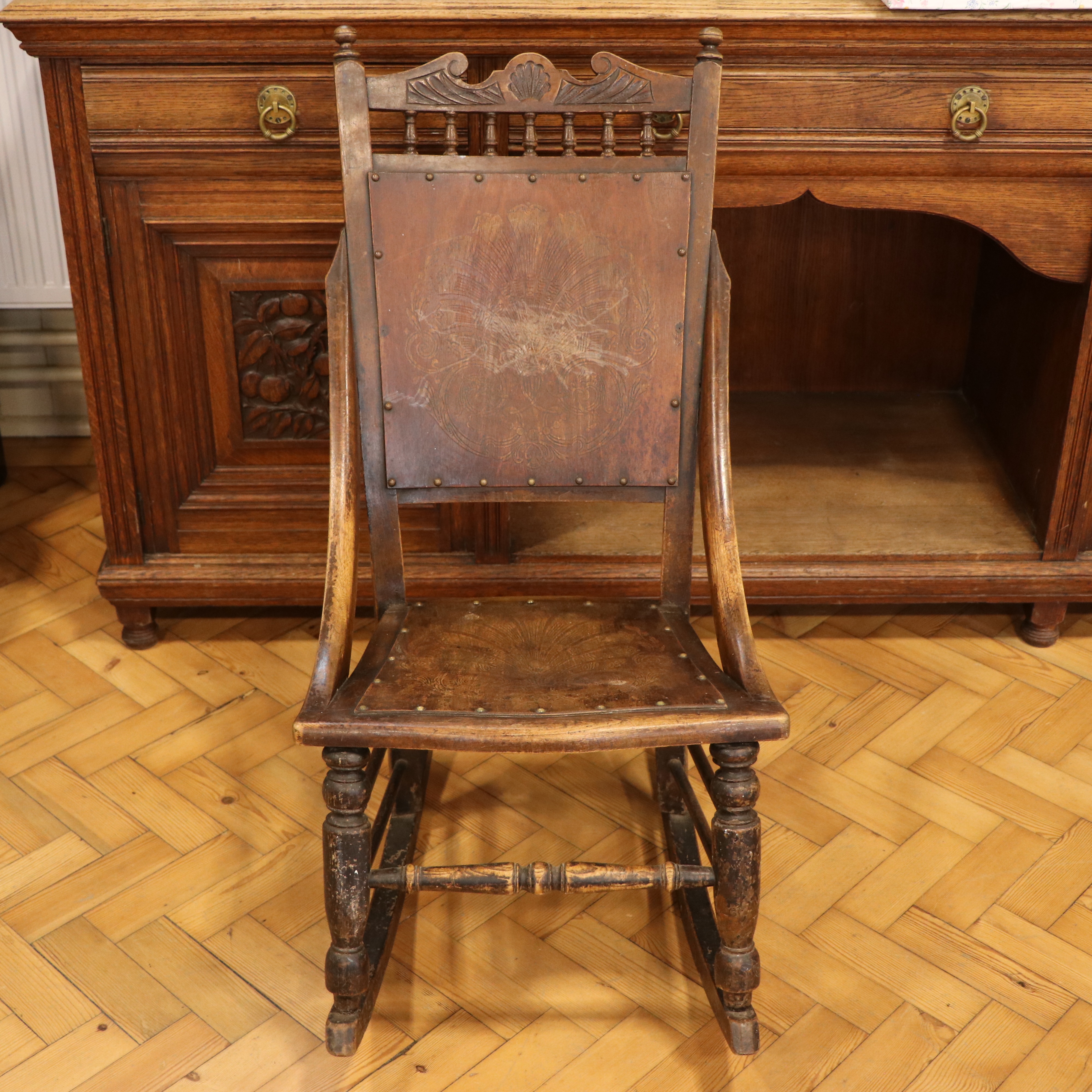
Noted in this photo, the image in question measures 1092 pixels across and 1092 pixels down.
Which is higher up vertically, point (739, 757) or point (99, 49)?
point (99, 49)

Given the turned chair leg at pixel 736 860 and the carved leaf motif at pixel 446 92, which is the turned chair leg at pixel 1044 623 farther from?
the carved leaf motif at pixel 446 92

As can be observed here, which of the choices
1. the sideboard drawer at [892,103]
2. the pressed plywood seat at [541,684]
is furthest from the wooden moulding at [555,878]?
the sideboard drawer at [892,103]

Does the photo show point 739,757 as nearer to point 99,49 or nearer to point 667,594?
point 667,594

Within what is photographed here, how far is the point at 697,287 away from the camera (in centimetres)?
172

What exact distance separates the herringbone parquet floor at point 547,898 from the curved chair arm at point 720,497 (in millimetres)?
497

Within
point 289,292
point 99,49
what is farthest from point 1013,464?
point 99,49

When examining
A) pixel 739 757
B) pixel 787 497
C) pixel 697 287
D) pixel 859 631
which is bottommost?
pixel 859 631

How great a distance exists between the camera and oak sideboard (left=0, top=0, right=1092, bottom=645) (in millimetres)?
1996

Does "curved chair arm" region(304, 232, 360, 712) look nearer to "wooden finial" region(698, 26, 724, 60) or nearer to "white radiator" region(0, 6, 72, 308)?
→ "wooden finial" region(698, 26, 724, 60)

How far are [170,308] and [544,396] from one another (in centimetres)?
80

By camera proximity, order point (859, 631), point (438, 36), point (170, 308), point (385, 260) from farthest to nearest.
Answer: point (859, 631), point (170, 308), point (438, 36), point (385, 260)

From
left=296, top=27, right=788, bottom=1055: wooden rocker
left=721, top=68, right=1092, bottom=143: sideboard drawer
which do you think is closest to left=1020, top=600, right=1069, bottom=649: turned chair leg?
left=721, top=68, right=1092, bottom=143: sideboard drawer

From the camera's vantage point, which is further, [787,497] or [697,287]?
[787,497]

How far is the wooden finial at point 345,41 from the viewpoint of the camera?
1.62 meters
